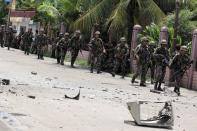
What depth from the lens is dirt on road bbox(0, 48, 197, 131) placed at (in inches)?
412

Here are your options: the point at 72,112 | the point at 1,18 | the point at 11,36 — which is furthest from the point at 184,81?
the point at 1,18

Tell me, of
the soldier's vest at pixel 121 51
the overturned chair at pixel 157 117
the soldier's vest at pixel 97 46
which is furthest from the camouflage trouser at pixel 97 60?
the overturned chair at pixel 157 117

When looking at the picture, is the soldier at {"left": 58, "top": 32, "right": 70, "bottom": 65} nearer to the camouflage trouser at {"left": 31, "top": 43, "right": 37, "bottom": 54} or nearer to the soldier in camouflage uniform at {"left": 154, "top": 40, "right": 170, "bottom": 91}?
the camouflage trouser at {"left": 31, "top": 43, "right": 37, "bottom": 54}

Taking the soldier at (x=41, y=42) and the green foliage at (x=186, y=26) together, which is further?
the soldier at (x=41, y=42)

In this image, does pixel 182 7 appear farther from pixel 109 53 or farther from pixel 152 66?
pixel 152 66

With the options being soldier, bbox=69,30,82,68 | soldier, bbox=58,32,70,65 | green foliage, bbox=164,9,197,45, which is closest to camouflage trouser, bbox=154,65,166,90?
green foliage, bbox=164,9,197,45

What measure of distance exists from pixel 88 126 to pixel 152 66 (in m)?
14.0

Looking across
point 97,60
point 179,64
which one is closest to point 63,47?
point 97,60

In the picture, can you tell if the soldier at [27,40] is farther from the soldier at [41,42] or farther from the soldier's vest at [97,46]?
the soldier's vest at [97,46]

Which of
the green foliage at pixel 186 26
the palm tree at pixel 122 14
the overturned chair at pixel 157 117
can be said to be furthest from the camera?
the palm tree at pixel 122 14

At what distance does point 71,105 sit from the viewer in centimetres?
Result: 1315

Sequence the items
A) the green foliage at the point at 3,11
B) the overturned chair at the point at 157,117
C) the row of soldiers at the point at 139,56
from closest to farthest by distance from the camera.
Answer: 1. the overturned chair at the point at 157,117
2. the row of soldiers at the point at 139,56
3. the green foliage at the point at 3,11

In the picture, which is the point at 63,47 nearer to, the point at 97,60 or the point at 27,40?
the point at 97,60

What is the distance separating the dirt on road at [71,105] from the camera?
10461mm
